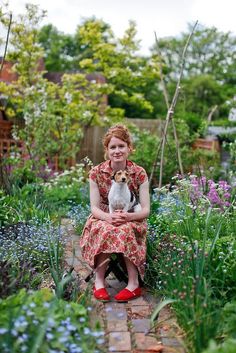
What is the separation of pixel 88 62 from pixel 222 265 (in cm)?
1013

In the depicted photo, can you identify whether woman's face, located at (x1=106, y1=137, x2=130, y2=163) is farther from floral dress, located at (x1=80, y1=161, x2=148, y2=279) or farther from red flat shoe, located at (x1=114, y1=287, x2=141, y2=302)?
red flat shoe, located at (x1=114, y1=287, x2=141, y2=302)

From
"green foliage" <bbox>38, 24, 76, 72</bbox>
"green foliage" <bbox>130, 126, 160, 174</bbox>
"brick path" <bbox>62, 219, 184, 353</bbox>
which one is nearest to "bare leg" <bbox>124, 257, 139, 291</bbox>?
"brick path" <bbox>62, 219, 184, 353</bbox>

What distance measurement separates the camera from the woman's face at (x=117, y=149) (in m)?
3.91

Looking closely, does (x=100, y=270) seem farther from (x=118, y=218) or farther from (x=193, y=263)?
(x=193, y=263)

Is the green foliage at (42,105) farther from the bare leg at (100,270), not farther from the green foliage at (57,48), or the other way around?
the green foliage at (57,48)

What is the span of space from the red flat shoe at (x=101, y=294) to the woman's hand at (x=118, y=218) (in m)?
0.49

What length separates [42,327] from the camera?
89.7 inches

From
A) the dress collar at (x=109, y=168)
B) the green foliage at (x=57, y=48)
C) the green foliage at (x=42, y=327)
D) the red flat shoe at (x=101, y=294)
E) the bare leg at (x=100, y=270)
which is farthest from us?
the green foliage at (x=57, y=48)

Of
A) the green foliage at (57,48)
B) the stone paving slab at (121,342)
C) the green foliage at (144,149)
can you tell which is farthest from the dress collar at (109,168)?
the green foliage at (57,48)

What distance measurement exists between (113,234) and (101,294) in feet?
1.41

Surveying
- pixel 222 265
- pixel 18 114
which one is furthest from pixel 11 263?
pixel 18 114

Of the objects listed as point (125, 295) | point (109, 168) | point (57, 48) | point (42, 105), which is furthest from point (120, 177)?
point (57, 48)

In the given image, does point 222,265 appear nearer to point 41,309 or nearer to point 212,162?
point 41,309

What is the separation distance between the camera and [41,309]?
2506 mm
